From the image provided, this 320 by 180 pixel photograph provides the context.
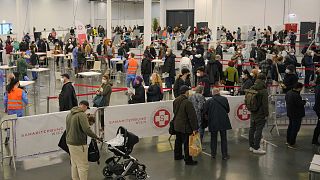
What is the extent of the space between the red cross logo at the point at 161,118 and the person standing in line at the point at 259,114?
1826mm

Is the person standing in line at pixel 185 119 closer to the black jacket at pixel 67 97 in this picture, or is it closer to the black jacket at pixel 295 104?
the black jacket at pixel 67 97

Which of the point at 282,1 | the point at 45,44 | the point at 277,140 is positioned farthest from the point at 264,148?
the point at 282,1

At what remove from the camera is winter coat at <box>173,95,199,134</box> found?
7.67 metres

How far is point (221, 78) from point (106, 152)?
18.7ft

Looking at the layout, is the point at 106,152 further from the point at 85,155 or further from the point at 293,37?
the point at 293,37

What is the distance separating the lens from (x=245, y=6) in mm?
36094

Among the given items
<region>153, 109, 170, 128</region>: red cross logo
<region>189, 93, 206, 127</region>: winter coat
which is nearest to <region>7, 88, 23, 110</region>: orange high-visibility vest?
<region>153, 109, 170, 128</region>: red cross logo

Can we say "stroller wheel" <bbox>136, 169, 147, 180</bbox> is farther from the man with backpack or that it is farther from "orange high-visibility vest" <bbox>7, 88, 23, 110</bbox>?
"orange high-visibility vest" <bbox>7, 88, 23, 110</bbox>

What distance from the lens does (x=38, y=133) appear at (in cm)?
781

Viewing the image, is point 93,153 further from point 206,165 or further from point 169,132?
point 206,165

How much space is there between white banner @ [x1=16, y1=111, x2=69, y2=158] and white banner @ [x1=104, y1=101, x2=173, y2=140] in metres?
1.04

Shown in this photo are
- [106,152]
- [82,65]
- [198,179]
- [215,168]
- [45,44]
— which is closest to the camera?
[198,179]

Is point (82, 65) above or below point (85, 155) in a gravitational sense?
above

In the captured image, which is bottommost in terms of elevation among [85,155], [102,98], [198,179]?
[198,179]
